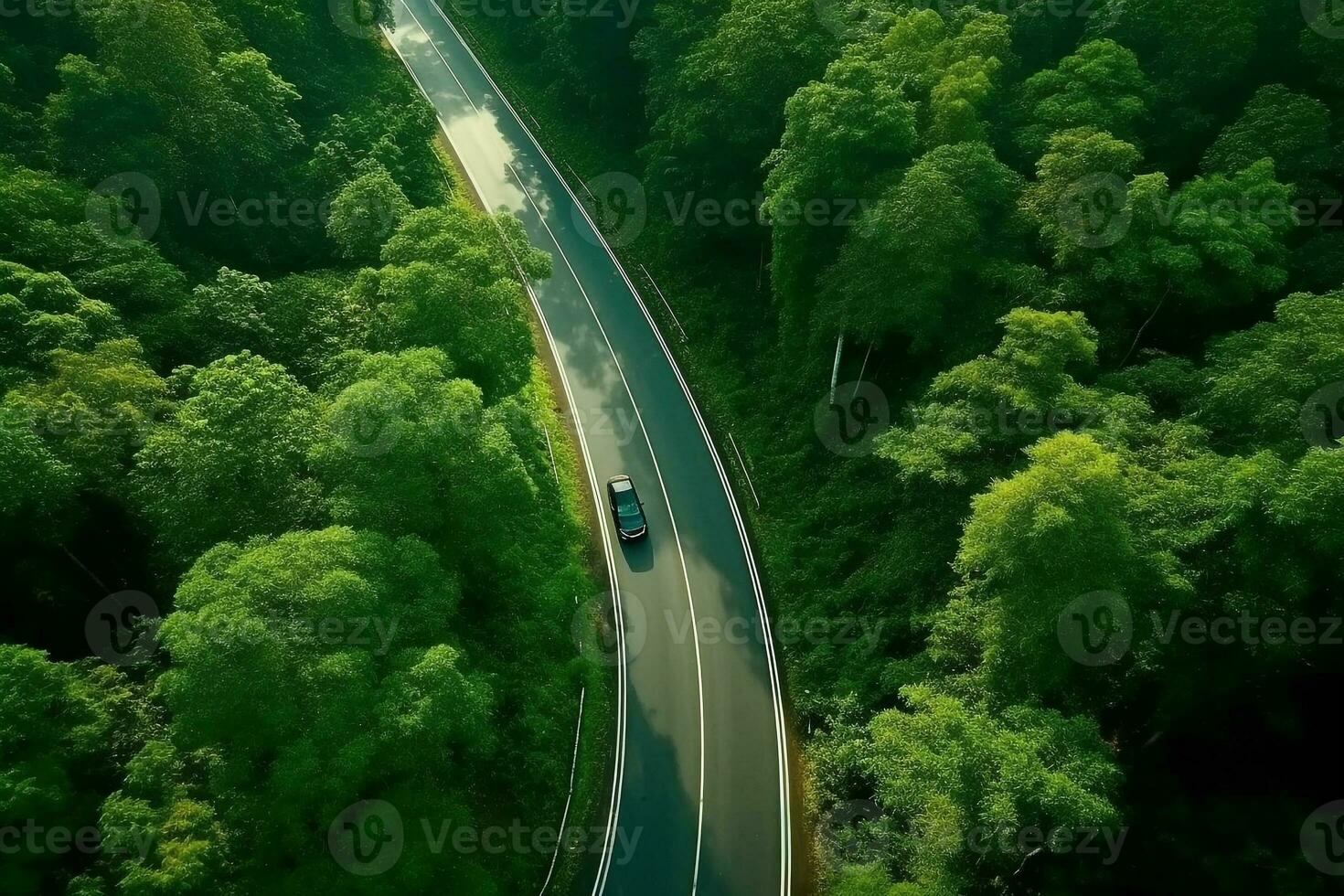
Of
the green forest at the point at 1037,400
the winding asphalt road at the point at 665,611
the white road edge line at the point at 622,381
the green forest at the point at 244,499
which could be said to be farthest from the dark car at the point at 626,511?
the green forest at the point at 1037,400

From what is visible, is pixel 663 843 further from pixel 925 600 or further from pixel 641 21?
pixel 641 21

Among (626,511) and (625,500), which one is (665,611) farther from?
(625,500)

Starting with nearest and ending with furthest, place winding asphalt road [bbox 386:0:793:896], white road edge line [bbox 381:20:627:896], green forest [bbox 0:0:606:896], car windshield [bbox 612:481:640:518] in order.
→ green forest [bbox 0:0:606:896] → winding asphalt road [bbox 386:0:793:896] → white road edge line [bbox 381:20:627:896] → car windshield [bbox 612:481:640:518]

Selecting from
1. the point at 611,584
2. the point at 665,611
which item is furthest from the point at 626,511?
the point at 665,611

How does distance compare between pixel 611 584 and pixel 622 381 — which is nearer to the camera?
pixel 611 584

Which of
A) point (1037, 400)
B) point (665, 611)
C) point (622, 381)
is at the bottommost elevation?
point (665, 611)

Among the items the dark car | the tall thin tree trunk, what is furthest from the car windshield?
the tall thin tree trunk

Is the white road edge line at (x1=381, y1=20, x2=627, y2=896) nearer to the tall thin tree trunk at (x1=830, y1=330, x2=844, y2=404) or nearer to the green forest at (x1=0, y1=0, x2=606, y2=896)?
the green forest at (x1=0, y1=0, x2=606, y2=896)
